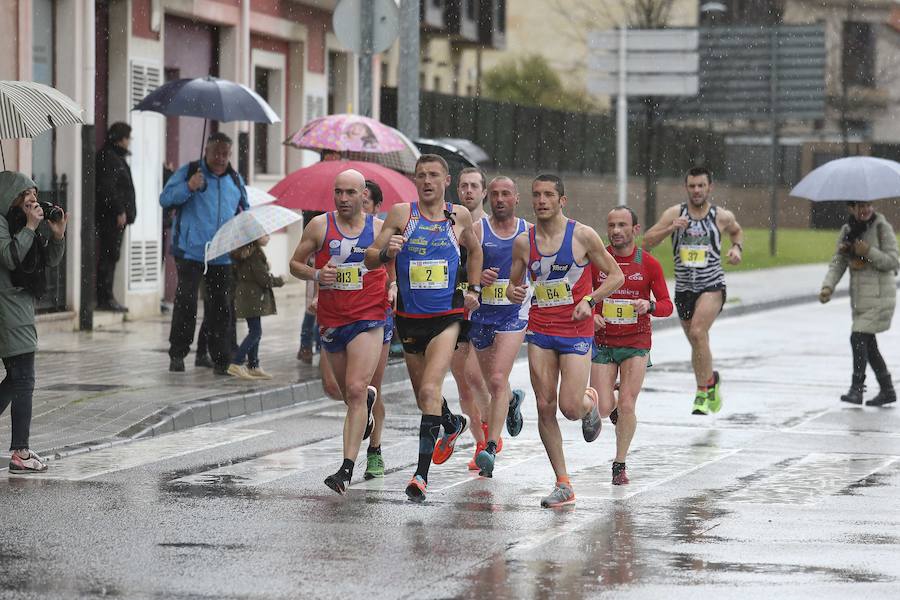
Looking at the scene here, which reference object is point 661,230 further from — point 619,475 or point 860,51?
point 860,51

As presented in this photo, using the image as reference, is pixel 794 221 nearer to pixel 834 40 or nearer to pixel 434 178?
pixel 834 40

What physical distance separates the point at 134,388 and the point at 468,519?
543 cm

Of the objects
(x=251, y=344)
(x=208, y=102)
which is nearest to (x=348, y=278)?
(x=251, y=344)

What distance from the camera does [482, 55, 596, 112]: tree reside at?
58094mm

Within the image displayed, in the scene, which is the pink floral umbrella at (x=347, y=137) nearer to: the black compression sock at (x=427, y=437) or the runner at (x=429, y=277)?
the runner at (x=429, y=277)

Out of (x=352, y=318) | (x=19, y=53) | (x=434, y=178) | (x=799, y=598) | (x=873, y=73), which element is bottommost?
(x=799, y=598)

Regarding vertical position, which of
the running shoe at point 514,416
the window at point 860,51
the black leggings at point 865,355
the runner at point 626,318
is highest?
the window at point 860,51

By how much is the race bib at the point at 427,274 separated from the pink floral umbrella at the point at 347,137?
541 cm

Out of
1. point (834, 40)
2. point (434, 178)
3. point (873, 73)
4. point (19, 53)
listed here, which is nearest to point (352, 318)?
point (434, 178)

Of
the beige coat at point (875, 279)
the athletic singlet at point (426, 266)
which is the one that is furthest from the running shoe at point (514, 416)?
the beige coat at point (875, 279)

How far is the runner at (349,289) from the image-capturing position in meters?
10.4

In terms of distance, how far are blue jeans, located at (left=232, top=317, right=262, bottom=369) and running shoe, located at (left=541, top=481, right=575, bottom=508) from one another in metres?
5.84

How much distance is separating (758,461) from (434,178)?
9.44ft

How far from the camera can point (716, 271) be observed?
1427 centimetres
